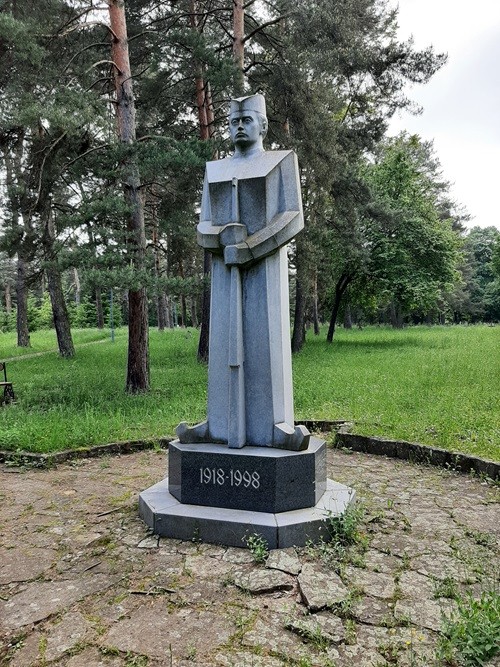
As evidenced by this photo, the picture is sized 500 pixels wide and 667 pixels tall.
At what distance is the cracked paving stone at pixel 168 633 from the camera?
2635 mm

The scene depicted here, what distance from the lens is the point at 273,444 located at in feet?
14.0

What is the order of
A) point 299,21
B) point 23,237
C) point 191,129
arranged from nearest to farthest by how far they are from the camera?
point 23,237 → point 299,21 → point 191,129

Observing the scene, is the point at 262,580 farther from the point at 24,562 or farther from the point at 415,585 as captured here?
the point at 24,562

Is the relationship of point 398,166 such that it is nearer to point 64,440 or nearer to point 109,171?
point 109,171

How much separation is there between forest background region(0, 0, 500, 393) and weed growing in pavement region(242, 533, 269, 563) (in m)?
5.97

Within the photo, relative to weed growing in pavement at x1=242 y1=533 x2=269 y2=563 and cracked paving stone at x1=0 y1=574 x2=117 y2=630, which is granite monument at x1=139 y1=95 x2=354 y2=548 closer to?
weed growing in pavement at x1=242 y1=533 x2=269 y2=563

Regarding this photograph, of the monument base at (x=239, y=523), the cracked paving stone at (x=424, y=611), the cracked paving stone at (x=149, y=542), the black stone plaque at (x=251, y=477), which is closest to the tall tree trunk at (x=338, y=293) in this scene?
the black stone plaque at (x=251, y=477)

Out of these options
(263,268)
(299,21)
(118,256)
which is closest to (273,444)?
(263,268)

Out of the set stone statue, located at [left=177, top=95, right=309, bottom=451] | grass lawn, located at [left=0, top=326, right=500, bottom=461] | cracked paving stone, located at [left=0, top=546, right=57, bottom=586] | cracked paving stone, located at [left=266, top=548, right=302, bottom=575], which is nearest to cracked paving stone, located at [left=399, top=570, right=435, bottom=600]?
cracked paving stone, located at [left=266, top=548, right=302, bottom=575]

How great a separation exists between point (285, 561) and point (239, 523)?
47 cm

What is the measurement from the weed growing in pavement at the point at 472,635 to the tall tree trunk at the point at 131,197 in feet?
27.4

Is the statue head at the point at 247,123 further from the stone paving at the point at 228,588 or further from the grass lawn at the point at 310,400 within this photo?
the grass lawn at the point at 310,400

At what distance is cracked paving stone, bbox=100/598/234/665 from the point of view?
263 cm

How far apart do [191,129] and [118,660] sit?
16788 millimetres
